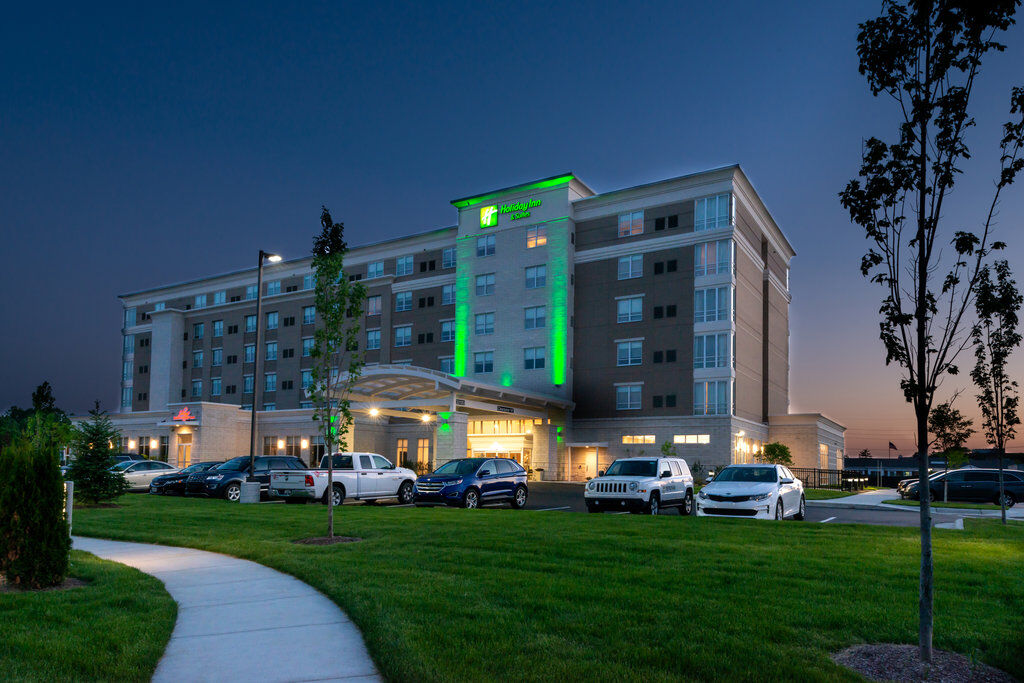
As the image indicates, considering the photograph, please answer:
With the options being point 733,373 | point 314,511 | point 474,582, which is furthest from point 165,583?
point 733,373

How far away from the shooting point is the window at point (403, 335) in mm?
68688

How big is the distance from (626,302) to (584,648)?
5123cm

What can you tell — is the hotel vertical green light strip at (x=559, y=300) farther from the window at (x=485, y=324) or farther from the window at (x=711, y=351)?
the window at (x=711, y=351)

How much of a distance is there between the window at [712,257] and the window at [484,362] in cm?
1693

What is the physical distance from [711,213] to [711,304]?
639 centimetres

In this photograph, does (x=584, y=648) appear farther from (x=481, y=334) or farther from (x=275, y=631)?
(x=481, y=334)

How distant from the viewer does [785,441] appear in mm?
60656

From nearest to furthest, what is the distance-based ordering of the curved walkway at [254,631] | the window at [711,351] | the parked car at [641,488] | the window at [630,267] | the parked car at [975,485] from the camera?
1. the curved walkway at [254,631]
2. the parked car at [641,488]
3. the parked car at [975,485]
4. the window at [711,351]
5. the window at [630,267]

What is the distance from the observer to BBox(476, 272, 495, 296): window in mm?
61938

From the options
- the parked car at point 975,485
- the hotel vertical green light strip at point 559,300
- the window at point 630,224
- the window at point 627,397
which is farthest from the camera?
the hotel vertical green light strip at point 559,300

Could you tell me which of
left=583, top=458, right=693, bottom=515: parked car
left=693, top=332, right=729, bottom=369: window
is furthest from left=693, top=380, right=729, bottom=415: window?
left=583, top=458, right=693, bottom=515: parked car

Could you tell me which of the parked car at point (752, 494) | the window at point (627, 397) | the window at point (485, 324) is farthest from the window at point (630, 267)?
the parked car at point (752, 494)

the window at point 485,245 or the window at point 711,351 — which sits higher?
the window at point 485,245

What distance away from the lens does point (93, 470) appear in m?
22.9
